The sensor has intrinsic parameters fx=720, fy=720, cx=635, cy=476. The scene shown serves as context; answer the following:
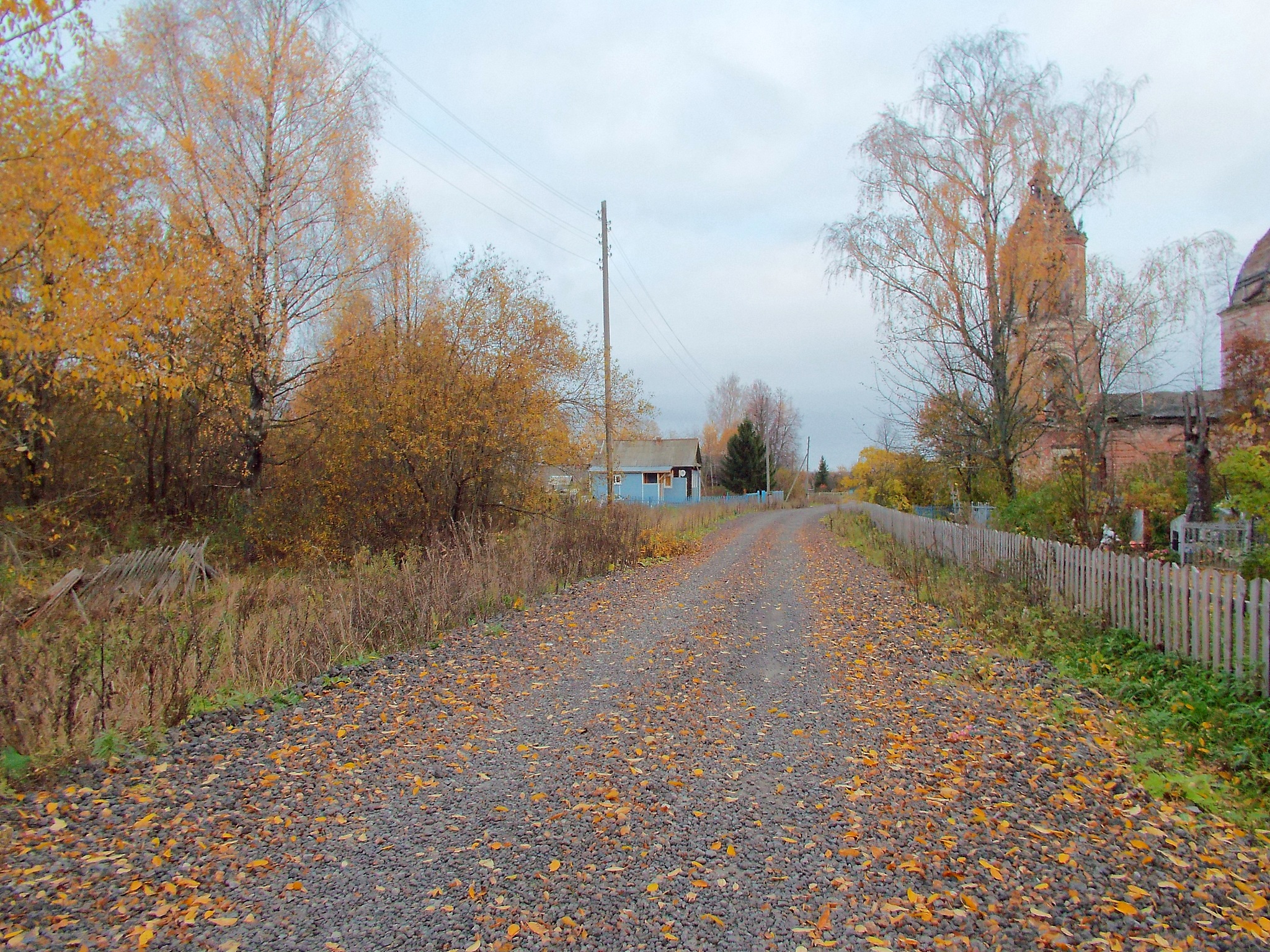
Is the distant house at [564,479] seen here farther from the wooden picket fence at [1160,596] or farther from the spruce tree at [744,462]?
the spruce tree at [744,462]

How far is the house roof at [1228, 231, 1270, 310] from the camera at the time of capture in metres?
24.0

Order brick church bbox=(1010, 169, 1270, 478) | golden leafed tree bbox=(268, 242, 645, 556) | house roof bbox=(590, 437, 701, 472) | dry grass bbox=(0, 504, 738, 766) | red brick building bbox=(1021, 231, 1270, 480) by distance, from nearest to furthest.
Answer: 1. dry grass bbox=(0, 504, 738, 766)
2. golden leafed tree bbox=(268, 242, 645, 556)
3. brick church bbox=(1010, 169, 1270, 478)
4. red brick building bbox=(1021, 231, 1270, 480)
5. house roof bbox=(590, 437, 701, 472)

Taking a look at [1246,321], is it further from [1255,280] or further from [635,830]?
[635,830]

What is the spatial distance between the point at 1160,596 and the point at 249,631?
8.96 m

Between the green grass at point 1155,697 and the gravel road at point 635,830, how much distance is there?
0.84 feet

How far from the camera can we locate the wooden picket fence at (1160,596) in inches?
223

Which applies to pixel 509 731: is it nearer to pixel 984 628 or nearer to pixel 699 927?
pixel 699 927

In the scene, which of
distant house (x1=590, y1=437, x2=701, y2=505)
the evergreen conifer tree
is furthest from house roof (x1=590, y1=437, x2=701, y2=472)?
the evergreen conifer tree

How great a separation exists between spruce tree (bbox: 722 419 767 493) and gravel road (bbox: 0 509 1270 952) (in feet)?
167

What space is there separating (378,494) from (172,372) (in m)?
3.71

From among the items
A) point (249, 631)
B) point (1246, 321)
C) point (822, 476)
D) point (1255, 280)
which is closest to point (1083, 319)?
point (1246, 321)

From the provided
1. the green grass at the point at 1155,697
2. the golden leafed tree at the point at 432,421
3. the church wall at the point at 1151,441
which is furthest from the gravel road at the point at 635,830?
the church wall at the point at 1151,441

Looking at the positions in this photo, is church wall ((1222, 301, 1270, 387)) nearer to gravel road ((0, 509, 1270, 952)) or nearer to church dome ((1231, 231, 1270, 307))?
church dome ((1231, 231, 1270, 307))

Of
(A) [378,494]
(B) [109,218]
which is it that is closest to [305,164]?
(B) [109,218]
